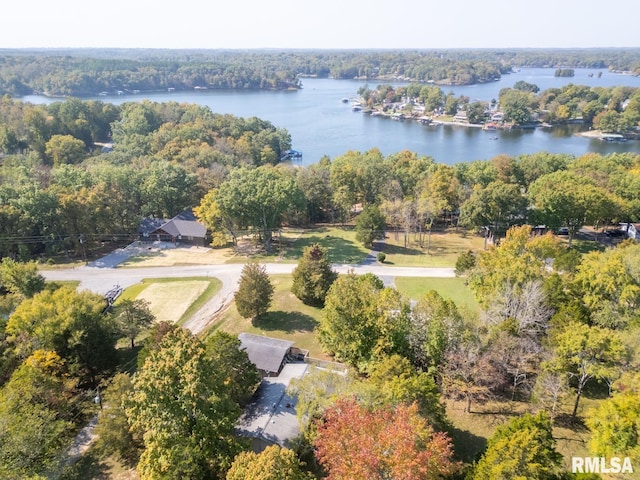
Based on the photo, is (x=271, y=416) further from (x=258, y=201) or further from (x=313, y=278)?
(x=258, y=201)

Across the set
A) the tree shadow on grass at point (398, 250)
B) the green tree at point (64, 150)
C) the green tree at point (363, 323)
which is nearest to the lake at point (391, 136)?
the green tree at point (64, 150)

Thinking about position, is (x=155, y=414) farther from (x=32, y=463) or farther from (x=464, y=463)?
(x=464, y=463)

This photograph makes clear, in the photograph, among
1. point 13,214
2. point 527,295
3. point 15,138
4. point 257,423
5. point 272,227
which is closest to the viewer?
point 257,423

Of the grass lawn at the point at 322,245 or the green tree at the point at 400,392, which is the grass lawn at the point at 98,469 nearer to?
the green tree at the point at 400,392

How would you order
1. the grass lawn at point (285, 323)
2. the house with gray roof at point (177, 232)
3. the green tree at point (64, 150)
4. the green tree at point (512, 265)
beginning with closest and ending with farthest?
the green tree at point (512, 265)
the grass lawn at point (285, 323)
the house with gray roof at point (177, 232)
the green tree at point (64, 150)

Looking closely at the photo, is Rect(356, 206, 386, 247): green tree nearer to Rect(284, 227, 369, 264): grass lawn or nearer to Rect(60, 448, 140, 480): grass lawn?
Rect(284, 227, 369, 264): grass lawn

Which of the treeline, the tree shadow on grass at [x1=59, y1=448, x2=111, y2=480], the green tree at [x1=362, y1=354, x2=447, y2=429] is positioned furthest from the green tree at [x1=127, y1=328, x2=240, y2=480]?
the treeline

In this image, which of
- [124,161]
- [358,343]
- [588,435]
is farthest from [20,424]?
[124,161]
